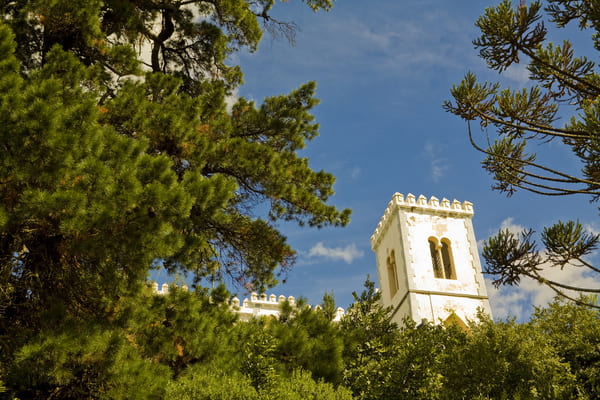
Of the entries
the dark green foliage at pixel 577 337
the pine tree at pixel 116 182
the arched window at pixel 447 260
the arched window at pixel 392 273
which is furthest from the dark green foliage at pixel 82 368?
the arched window at pixel 392 273

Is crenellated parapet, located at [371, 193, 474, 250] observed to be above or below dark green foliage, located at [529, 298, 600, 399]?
above

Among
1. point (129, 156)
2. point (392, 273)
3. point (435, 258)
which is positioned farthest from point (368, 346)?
point (392, 273)

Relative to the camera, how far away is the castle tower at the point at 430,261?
30.3 m

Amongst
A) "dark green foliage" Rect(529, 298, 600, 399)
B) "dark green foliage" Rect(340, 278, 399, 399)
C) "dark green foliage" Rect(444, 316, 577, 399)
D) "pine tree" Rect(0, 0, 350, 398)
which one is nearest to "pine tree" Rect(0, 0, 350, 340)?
"pine tree" Rect(0, 0, 350, 398)

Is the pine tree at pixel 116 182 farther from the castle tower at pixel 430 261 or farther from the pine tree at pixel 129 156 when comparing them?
the castle tower at pixel 430 261

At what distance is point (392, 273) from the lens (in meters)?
34.4

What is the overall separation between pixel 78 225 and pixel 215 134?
4.78 m

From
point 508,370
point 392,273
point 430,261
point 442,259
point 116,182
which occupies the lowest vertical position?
point 508,370

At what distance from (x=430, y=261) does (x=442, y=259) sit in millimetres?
1302

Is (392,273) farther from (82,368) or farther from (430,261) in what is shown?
(82,368)

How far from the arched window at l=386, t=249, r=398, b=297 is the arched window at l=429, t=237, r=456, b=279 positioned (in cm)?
254

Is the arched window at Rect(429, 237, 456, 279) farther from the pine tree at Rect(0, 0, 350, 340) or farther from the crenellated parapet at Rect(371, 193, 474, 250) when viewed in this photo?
the pine tree at Rect(0, 0, 350, 340)

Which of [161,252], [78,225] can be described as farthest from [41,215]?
[161,252]

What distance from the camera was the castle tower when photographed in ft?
99.4
